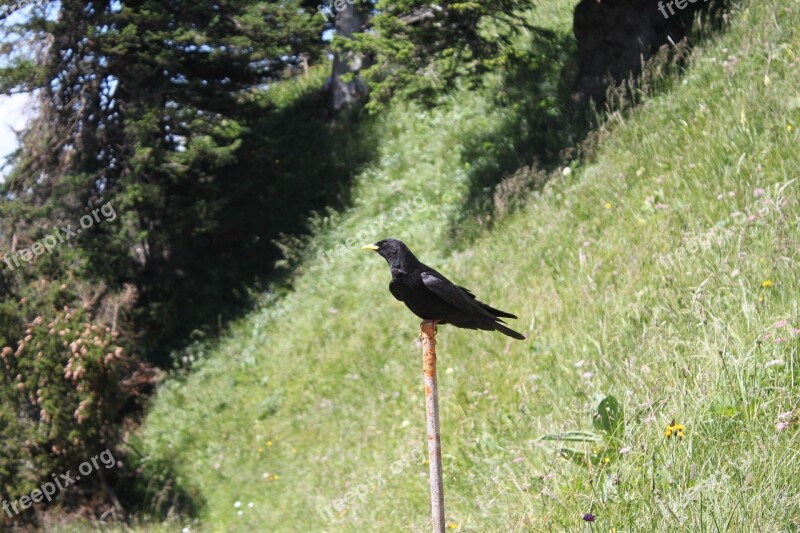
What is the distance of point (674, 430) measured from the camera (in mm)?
3805

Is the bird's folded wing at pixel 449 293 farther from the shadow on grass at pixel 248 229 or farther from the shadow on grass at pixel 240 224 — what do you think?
the shadow on grass at pixel 240 224

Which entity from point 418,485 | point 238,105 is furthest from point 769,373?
point 238,105

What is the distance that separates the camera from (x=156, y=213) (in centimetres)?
1219

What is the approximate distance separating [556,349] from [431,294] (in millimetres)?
2431

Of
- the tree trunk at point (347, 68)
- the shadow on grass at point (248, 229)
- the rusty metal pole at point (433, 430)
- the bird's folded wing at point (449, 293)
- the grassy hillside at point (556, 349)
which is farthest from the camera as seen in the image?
the tree trunk at point (347, 68)

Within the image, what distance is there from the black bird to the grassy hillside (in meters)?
0.91

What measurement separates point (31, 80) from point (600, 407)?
10.3m

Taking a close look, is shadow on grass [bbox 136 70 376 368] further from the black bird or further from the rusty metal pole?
the rusty metal pole

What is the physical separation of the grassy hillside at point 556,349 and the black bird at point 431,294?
2.99 ft

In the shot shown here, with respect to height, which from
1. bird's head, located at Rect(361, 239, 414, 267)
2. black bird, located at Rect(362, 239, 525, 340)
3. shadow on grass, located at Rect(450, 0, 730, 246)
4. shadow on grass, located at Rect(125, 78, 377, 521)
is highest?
bird's head, located at Rect(361, 239, 414, 267)

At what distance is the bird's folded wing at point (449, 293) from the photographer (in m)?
3.82

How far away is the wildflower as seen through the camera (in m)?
3.72

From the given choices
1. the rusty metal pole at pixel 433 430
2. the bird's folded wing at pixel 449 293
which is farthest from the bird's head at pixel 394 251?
the rusty metal pole at pixel 433 430

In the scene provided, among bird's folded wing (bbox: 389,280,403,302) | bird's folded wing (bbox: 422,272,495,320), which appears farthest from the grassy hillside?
bird's folded wing (bbox: 389,280,403,302)
